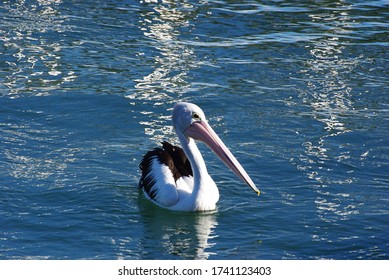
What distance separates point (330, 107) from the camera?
34.3 ft

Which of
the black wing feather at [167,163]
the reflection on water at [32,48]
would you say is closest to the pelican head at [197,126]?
the black wing feather at [167,163]

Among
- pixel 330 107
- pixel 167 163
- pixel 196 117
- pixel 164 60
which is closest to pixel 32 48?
pixel 164 60

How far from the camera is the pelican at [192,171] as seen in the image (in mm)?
7309

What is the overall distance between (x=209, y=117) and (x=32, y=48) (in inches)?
145

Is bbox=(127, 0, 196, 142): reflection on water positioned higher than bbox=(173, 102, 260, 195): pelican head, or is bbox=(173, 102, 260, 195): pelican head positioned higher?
bbox=(173, 102, 260, 195): pelican head

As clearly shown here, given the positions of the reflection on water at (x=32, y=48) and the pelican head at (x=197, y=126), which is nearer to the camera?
the pelican head at (x=197, y=126)

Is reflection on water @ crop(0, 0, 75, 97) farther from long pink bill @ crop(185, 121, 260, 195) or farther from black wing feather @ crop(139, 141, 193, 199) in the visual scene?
long pink bill @ crop(185, 121, 260, 195)

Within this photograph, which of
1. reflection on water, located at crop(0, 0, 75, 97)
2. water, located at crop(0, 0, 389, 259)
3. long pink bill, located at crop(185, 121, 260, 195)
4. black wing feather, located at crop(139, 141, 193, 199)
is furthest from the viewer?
reflection on water, located at crop(0, 0, 75, 97)

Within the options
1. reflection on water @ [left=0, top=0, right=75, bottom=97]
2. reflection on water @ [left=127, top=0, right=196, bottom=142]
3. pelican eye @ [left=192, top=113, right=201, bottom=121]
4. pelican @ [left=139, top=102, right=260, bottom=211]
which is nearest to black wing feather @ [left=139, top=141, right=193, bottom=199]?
pelican @ [left=139, top=102, right=260, bottom=211]

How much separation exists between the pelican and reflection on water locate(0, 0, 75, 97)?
11.5 feet

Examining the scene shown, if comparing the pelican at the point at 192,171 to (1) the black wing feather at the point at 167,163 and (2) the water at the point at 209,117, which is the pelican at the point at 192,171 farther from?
(2) the water at the point at 209,117

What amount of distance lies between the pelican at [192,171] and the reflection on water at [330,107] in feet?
3.13

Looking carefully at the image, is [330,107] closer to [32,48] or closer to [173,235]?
[173,235]

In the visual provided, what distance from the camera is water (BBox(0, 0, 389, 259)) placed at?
691cm
